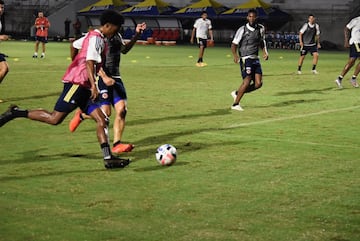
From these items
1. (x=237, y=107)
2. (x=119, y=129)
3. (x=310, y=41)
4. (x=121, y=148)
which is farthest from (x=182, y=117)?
(x=310, y=41)

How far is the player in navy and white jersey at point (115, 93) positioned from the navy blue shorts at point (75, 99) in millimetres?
679

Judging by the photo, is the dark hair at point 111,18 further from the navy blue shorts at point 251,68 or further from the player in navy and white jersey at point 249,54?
the navy blue shorts at point 251,68

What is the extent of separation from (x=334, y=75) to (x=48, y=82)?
1092 cm

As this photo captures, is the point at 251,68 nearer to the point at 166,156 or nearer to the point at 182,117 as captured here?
the point at 182,117

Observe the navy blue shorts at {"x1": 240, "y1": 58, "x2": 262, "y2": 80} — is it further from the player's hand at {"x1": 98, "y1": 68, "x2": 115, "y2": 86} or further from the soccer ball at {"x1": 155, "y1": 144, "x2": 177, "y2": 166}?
Answer: the soccer ball at {"x1": 155, "y1": 144, "x2": 177, "y2": 166}

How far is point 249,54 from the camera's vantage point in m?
17.4

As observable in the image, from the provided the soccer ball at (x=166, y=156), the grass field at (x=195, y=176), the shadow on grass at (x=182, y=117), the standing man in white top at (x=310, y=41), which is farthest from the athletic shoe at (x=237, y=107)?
the standing man in white top at (x=310, y=41)

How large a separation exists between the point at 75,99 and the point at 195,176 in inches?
76.9

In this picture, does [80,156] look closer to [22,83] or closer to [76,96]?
[76,96]

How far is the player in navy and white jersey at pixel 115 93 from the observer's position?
38.0 feet

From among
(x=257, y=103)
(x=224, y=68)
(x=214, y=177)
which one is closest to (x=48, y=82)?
(x=257, y=103)

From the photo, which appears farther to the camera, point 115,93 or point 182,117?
point 182,117

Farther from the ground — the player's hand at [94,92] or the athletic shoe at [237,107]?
the player's hand at [94,92]

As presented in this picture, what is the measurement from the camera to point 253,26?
17766 millimetres
